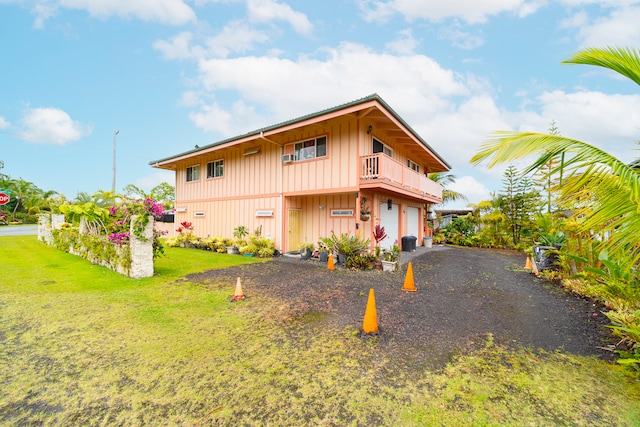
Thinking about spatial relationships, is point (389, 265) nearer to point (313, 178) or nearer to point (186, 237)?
point (313, 178)

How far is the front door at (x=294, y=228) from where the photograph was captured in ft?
39.8

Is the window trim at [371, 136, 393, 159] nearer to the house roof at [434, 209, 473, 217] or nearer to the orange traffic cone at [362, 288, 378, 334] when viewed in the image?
the orange traffic cone at [362, 288, 378, 334]

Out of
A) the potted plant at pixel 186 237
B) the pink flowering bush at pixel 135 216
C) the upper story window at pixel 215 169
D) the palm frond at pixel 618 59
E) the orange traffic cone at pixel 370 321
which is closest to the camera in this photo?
the palm frond at pixel 618 59

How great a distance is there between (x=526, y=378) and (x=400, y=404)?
155 cm

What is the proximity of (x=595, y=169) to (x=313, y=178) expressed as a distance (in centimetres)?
890

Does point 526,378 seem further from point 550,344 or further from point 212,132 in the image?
point 212,132

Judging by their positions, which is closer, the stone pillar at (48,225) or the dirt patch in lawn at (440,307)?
the dirt patch in lawn at (440,307)

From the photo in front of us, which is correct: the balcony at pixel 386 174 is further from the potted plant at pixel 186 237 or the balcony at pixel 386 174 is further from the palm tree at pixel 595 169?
the potted plant at pixel 186 237

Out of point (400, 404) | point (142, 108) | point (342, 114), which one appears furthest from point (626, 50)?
point (142, 108)

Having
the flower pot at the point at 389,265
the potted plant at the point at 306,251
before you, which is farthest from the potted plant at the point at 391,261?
the potted plant at the point at 306,251

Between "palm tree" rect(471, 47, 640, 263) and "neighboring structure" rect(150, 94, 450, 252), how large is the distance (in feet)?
20.2

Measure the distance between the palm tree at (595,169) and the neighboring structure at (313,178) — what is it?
20.2ft

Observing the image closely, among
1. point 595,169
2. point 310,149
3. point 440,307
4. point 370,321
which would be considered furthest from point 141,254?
point 595,169

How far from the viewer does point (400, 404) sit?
2.42 metres
